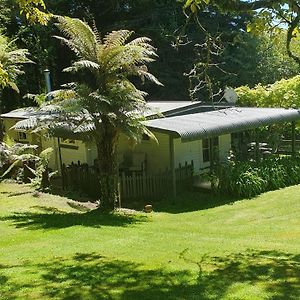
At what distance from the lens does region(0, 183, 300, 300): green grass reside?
6324mm

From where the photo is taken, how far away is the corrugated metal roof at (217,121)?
17031mm

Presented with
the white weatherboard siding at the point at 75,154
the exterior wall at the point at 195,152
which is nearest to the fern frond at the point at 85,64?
the white weatherboard siding at the point at 75,154

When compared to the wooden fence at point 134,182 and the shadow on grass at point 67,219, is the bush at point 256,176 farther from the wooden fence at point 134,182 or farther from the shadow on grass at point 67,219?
the shadow on grass at point 67,219

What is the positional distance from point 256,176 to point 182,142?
125 inches

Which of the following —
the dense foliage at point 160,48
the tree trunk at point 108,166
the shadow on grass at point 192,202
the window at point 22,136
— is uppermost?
the dense foliage at point 160,48

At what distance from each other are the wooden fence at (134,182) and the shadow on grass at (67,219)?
2.35 meters

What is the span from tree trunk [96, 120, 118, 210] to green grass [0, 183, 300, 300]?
2.65 ft

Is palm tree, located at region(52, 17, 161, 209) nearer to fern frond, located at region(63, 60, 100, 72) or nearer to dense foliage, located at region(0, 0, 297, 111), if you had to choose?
fern frond, located at region(63, 60, 100, 72)

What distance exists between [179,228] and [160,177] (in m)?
5.24

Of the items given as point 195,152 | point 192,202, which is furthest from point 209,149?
point 192,202

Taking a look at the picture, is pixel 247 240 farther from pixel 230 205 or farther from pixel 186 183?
pixel 186 183

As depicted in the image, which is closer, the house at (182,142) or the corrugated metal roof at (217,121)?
the corrugated metal roof at (217,121)

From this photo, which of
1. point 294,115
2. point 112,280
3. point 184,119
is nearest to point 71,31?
point 184,119

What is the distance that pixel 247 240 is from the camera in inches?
422
